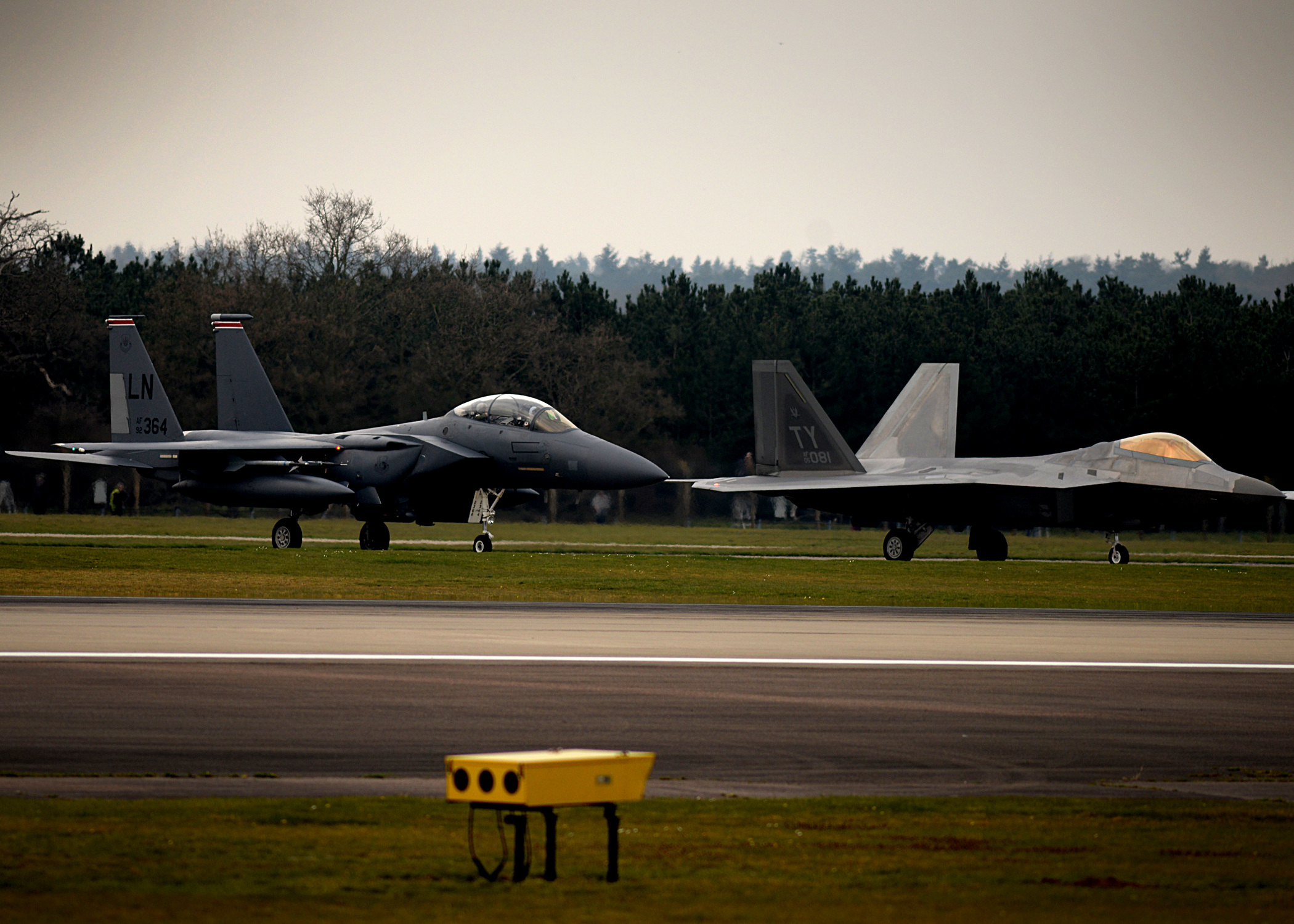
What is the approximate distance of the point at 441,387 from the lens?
7344 cm

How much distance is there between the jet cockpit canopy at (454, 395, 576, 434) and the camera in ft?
120

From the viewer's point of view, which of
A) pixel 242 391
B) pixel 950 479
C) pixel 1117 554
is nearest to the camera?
pixel 1117 554

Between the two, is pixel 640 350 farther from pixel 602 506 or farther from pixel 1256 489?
pixel 1256 489

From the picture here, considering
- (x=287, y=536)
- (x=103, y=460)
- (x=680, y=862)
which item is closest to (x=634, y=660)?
(x=680, y=862)

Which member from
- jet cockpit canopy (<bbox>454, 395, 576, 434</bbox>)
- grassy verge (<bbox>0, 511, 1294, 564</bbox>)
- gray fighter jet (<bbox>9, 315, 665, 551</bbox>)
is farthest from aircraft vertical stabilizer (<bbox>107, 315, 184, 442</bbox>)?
jet cockpit canopy (<bbox>454, 395, 576, 434</bbox>)

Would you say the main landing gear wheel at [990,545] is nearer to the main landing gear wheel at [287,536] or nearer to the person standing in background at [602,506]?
the main landing gear wheel at [287,536]

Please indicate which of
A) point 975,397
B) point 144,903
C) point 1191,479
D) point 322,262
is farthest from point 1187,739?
point 322,262

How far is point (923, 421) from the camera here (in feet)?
139

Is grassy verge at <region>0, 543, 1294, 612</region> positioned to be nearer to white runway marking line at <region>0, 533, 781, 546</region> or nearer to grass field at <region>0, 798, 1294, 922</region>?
white runway marking line at <region>0, 533, 781, 546</region>

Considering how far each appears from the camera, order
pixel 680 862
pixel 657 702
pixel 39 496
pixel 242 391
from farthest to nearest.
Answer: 1. pixel 39 496
2. pixel 242 391
3. pixel 657 702
4. pixel 680 862

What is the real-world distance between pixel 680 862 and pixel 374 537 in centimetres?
3053

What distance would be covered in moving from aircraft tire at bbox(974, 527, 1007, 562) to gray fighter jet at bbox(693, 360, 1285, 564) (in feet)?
0.11

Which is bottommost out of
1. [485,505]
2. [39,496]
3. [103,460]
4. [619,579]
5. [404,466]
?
[619,579]

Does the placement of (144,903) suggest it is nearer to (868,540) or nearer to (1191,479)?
(1191,479)
